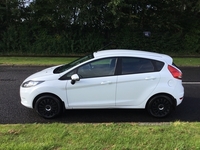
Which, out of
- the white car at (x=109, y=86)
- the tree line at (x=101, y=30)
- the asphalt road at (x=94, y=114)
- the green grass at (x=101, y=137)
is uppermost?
the tree line at (x=101, y=30)

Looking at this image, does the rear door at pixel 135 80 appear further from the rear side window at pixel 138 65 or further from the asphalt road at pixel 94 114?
the asphalt road at pixel 94 114

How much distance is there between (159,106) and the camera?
6148 mm

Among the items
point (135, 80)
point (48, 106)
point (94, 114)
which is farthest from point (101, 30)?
point (48, 106)

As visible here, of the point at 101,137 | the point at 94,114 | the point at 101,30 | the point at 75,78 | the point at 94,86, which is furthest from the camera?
the point at 101,30

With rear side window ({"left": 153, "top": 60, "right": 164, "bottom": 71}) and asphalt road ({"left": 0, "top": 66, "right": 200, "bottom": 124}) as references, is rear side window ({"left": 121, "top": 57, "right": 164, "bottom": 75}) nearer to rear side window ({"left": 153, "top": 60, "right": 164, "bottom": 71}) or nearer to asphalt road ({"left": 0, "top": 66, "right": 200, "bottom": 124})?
rear side window ({"left": 153, "top": 60, "right": 164, "bottom": 71})

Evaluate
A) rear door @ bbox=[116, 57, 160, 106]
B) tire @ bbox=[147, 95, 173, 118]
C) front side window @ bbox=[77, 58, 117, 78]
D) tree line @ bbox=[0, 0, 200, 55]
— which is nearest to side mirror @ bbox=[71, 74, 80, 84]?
front side window @ bbox=[77, 58, 117, 78]

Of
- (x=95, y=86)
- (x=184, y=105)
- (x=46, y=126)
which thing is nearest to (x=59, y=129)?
(x=46, y=126)

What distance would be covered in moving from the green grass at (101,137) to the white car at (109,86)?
1.00 m

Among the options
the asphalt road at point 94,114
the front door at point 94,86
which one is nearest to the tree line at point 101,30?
the asphalt road at point 94,114

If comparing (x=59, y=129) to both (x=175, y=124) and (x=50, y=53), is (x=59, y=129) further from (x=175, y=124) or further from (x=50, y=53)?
(x=50, y=53)

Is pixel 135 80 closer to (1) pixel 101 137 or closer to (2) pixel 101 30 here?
(1) pixel 101 137

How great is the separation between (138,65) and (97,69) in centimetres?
92

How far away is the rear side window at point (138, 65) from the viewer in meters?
6.07

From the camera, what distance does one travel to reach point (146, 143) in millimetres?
4281
